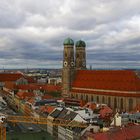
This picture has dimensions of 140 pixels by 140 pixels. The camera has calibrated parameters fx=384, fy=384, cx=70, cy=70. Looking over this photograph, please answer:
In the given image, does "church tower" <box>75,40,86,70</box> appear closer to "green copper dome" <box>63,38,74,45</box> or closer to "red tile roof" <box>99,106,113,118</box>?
"green copper dome" <box>63,38,74,45</box>

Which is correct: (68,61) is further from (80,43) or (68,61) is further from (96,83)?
(96,83)

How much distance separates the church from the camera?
101m

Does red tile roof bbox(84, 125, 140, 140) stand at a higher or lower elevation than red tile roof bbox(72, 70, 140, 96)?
lower

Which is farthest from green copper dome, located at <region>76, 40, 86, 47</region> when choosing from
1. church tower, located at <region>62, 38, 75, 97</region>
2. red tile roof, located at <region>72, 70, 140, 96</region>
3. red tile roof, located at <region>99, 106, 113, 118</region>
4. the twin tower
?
red tile roof, located at <region>99, 106, 113, 118</region>

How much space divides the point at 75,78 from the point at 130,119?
48.7 metres

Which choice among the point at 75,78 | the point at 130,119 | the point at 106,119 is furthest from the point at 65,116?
the point at 75,78

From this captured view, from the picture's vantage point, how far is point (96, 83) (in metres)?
113

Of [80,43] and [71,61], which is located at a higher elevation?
[80,43]

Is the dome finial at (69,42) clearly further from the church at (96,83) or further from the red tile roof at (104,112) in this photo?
the red tile roof at (104,112)

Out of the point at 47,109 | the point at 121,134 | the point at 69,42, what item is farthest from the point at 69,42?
the point at 121,134

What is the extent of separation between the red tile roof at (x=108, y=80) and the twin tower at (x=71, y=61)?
2.22 metres

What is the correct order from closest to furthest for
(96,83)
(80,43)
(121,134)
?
(121,134)
(96,83)
(80,43)

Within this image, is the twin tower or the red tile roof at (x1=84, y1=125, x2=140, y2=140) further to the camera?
the twin tower

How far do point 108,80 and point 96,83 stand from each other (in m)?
4.67
